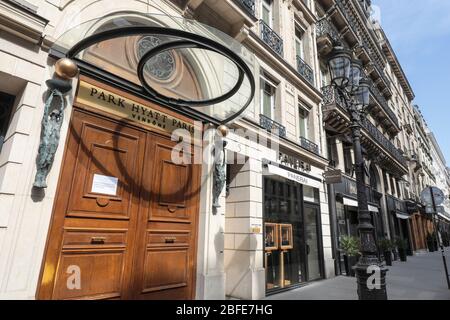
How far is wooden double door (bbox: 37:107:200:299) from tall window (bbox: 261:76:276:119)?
4.70 meters

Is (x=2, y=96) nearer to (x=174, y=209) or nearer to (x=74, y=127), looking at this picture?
(x=74, y=127)

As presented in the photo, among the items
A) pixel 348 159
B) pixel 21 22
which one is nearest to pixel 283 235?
pixel 348 159

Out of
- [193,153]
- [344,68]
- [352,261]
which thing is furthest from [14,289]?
[352,261]

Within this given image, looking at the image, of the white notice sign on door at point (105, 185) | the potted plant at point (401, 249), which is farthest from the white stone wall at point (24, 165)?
the potted plant at point (401, 249)

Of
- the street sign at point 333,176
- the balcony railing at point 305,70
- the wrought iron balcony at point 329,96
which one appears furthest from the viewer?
the wrought iron balcony at point 329,96

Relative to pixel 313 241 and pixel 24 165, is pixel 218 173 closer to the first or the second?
pixel 24 165

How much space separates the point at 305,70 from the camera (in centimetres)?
1209

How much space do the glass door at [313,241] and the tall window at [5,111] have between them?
8.97 m

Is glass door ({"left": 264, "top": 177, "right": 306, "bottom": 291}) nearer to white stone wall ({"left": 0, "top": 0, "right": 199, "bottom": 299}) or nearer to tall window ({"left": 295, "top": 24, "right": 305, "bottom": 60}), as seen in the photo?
white stone wall ({"left": 0, "top": 0, "right": 199, "bottom": 299})

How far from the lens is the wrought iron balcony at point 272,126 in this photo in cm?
909

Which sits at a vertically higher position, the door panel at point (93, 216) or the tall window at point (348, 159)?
the tall window at point (348, 159)

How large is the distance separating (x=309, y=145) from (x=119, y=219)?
851 centimetres

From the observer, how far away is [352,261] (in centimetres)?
1100

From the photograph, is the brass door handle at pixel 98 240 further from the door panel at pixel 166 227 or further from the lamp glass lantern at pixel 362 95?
the lamp glass lantern at pixel 362 95
